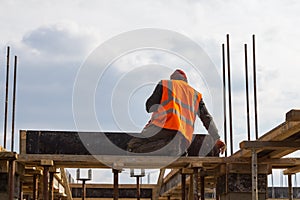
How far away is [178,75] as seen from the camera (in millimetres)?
12344

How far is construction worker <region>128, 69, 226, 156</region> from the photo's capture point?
38.9 ft

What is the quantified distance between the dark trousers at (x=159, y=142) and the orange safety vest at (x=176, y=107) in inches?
4.7

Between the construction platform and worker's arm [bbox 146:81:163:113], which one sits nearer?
worker's arm [bbox 146:81:163:113]

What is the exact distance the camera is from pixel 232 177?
13289 millimetres

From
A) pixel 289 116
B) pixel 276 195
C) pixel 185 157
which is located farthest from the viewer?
pixel 276 195

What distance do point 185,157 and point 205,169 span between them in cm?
253

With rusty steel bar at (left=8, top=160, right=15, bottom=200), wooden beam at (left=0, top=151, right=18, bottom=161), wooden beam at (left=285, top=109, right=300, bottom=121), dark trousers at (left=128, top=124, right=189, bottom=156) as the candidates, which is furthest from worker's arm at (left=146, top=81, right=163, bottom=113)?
wooden beam at (left=285, top=109, right=300, bottom=121)

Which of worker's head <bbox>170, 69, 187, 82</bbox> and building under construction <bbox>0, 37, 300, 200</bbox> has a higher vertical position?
worker's head <bbox>170, 69, 187, 82</bbox>

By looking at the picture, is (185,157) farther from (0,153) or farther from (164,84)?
(0,153)

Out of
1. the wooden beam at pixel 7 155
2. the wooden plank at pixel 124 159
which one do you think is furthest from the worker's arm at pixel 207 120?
the wooden beam at pixel 7 155

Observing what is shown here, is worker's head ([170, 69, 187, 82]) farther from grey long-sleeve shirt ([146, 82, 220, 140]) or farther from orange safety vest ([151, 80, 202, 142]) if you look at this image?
grey long-sleeve shirt ([146, 82, 220, 140])

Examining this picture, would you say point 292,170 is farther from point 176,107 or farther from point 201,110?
point 176,107

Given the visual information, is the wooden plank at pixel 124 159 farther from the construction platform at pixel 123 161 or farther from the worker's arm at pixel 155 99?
the worker's arm at pixel 155 99

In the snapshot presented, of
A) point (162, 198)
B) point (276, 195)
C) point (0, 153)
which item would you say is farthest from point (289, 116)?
point (276, 195)
